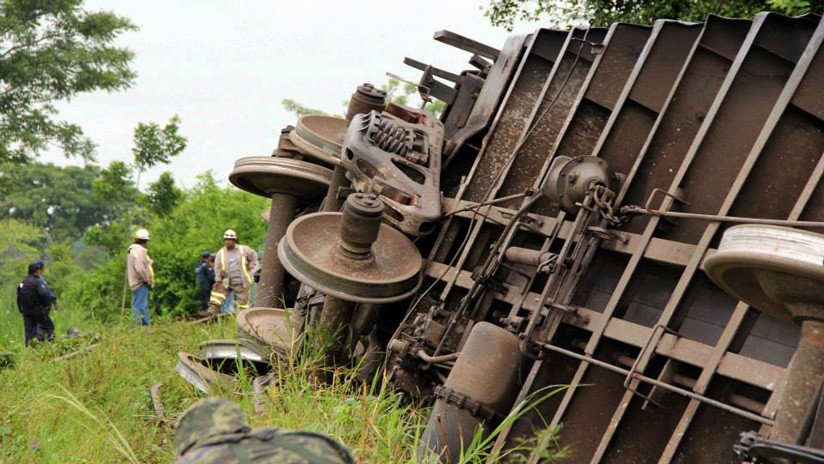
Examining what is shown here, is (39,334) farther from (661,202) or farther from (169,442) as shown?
(661,202)

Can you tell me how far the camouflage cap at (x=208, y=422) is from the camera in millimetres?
3377

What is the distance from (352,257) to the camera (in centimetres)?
767

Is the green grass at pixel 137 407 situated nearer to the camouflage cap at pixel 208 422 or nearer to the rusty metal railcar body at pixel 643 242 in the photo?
the rusty metal railcar body at pixel 643 242

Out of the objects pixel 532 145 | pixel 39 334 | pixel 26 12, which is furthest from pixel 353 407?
pixel 26 12

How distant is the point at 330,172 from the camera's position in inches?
380

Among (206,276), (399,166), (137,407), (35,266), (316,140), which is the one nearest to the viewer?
(137,407)

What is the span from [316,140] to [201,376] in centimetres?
252

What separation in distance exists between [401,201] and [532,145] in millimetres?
978

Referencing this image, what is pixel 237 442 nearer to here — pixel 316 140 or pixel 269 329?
pixel 269 329

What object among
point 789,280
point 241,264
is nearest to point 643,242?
point 789,280

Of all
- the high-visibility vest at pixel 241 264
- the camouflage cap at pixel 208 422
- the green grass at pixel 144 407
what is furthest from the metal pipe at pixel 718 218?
the high-visibility vest at pixel 241 264

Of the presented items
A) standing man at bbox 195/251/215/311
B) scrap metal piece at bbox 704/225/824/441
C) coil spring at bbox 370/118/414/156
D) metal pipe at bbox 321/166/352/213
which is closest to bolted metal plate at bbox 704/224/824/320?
scrap metal piece at bbox 704/225/824/441

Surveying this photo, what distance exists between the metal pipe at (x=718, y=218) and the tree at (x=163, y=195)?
19.6 meters

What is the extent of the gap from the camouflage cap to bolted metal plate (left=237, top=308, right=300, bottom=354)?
3.72 metres
